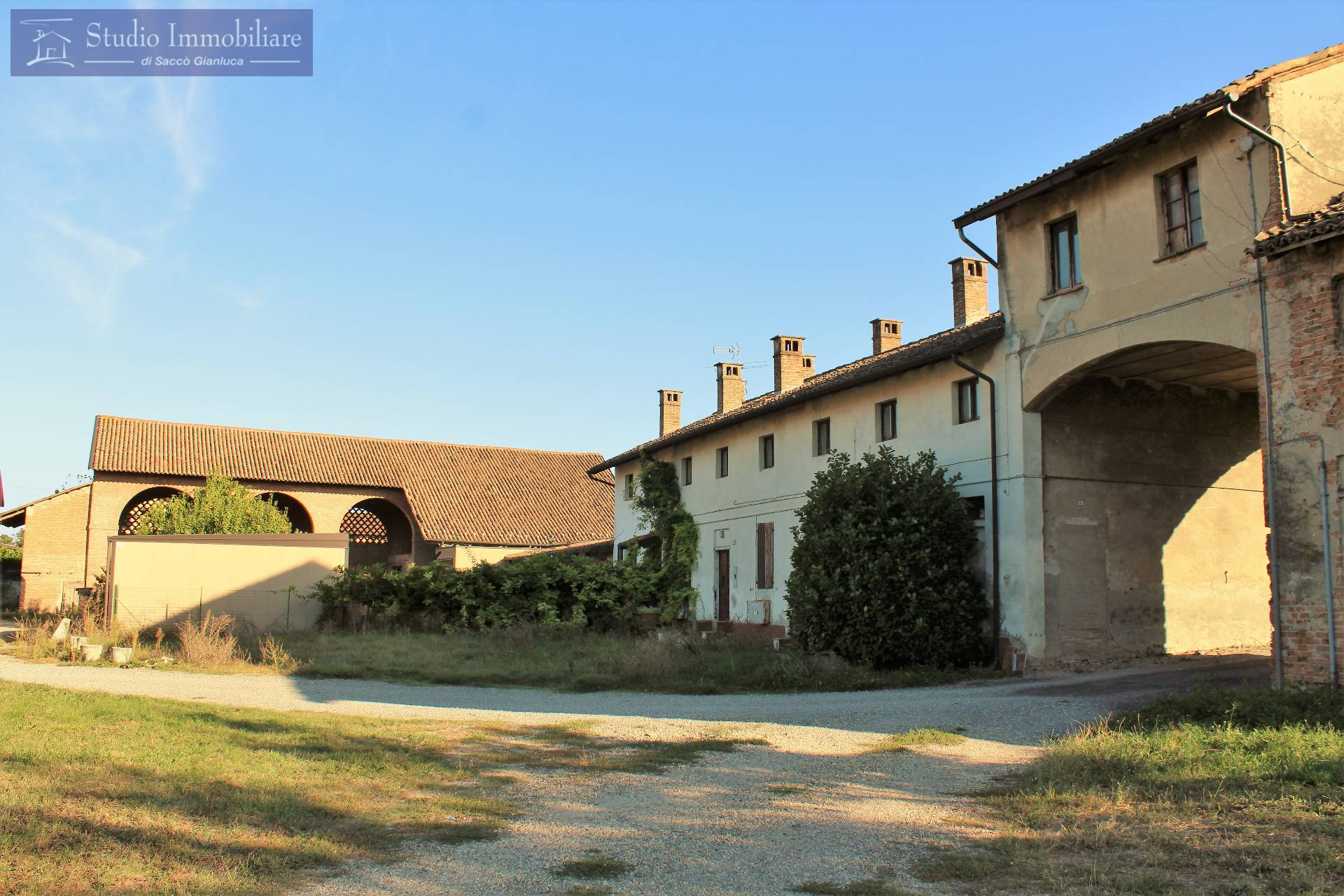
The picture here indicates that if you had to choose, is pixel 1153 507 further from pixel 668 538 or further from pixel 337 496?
pixel 337 496

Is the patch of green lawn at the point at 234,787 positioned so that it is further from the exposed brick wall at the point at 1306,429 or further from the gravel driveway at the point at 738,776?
the exposed brick wall at the point at 1306,429

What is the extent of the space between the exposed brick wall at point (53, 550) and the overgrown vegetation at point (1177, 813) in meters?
37.1

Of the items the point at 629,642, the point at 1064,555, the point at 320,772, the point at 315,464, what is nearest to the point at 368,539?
the point at 315,464

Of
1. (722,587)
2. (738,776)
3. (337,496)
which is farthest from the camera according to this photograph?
(337,496)

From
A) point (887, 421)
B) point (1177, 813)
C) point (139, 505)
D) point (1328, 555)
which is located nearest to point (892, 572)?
point (887, 421)

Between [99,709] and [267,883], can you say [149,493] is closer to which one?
[99,709]

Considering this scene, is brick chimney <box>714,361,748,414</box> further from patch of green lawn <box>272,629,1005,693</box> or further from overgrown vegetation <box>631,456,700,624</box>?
patch of green lawn <box>272,629,1005,693</box>

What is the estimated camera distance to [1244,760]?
846 cm

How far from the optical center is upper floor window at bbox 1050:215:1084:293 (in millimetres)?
16188

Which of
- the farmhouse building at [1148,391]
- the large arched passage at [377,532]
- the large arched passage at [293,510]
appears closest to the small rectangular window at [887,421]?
the farmhouse building at [1148,391]

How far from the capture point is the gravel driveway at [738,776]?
5.75 metres

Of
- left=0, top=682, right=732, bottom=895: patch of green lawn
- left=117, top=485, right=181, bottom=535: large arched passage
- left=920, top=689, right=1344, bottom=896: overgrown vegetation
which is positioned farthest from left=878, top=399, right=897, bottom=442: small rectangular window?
left=117, top=485, right=181, bottom=535: large arched passage

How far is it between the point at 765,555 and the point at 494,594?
7271 mm

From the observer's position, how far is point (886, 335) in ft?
88.8
